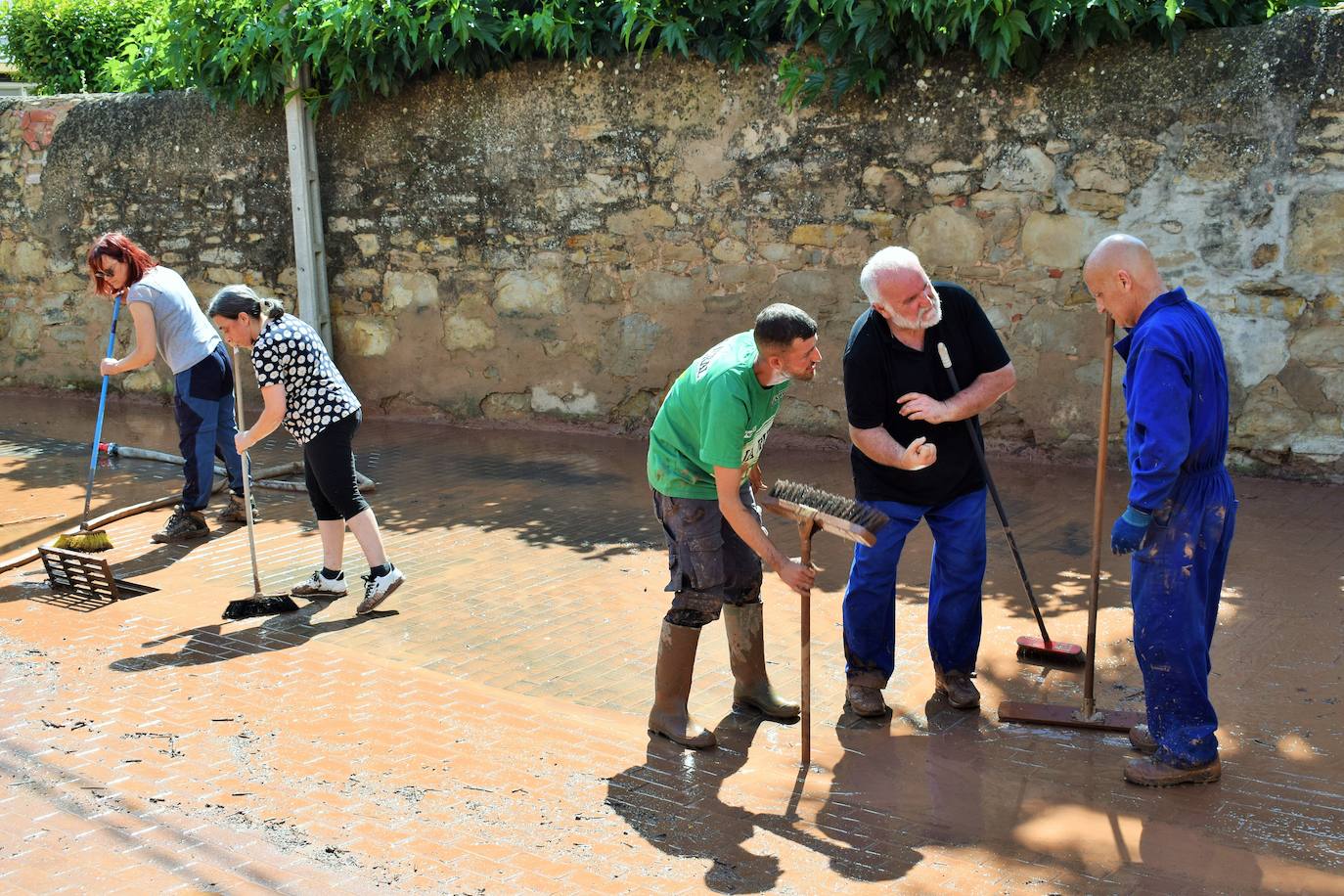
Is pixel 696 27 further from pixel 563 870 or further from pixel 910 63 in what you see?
pixel 563 870

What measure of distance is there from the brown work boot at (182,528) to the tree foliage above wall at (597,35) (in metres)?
4.21

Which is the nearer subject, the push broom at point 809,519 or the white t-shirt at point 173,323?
the push broom at point 809,519

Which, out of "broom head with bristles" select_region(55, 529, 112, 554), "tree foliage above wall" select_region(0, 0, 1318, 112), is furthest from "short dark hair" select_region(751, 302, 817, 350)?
"tree foliage above wall" select_region(0, 0, 1318, 112)

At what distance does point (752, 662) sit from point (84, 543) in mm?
3882

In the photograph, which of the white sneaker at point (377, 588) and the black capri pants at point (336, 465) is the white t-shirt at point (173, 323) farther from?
the white sneaker at point (377, 588)

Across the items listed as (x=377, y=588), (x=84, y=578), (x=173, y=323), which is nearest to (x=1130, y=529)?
(x=377, y=588)

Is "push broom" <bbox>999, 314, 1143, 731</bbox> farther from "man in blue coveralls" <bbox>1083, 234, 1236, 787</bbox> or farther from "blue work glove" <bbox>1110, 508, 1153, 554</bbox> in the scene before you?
"blue work glove" <bbox>1110, 508, 1153, 554</bbox>

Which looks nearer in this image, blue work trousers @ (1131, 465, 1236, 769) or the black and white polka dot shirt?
blue work trousers @ (1131, 465, 1236, 769)

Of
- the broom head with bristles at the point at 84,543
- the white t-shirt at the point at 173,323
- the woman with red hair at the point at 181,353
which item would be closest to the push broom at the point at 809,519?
the broom head with bristles at the point at 84,543

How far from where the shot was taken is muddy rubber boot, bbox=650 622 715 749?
4492 millimetres

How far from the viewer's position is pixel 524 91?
388 inches

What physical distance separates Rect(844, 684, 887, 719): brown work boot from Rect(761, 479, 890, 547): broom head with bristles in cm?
77

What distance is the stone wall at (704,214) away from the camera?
7.54m

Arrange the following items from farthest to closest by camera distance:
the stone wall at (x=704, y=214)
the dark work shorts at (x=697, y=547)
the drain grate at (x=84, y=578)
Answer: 1. the stone wall at (x=704, y=214)
2. the drain grate at (x=84, y=578)
3. the dark work shorts at (x=697, y=547)
